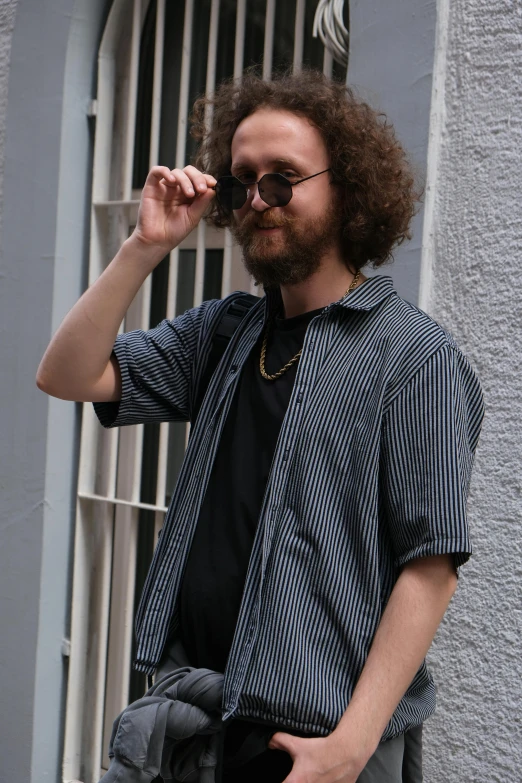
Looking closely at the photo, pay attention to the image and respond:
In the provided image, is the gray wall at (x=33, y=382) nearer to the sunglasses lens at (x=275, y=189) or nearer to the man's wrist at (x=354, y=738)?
the sunglasses lens at (x=275, y=189)

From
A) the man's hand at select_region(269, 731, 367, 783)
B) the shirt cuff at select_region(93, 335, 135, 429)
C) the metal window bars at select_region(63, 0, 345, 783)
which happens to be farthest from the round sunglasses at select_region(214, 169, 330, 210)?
the metal window bars at select_region(63, 0, 345, 783)

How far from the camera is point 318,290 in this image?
2.07 m

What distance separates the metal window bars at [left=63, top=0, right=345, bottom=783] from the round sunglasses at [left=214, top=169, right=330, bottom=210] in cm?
155

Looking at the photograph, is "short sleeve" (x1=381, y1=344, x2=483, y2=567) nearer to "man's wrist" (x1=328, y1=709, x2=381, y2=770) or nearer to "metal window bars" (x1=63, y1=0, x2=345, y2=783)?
"man's wrist" (x1=328, y1=709, x2=381, y2=770)

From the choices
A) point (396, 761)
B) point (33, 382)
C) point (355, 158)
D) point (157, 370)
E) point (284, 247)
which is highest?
point (355, 158)

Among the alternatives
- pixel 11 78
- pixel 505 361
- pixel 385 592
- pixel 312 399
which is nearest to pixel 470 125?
pixel 505 361

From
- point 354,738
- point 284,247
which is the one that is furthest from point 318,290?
point 354,738

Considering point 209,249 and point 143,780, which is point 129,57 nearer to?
point 209,249

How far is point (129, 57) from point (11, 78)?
21.4 inches

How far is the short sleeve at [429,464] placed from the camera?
5.61ft

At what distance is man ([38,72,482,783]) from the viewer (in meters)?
1.74

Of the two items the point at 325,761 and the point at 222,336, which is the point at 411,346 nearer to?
the point at 222,336

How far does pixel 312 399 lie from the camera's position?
1.88 m

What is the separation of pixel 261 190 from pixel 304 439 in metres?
0.56
